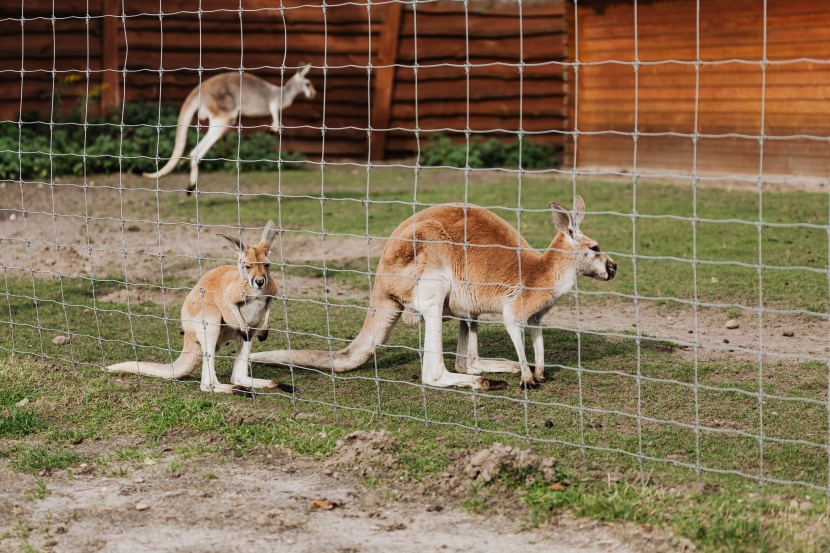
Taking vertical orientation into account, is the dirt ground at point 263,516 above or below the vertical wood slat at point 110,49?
below

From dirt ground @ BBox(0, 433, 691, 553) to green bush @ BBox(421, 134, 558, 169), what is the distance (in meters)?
9.71

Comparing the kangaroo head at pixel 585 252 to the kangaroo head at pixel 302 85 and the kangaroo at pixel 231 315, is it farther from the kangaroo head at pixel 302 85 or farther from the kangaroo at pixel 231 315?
the kangaroo head at pixel 302 85

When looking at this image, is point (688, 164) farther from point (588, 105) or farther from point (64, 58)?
point (64, 58)

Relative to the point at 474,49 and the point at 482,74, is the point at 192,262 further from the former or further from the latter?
the point at 482,74

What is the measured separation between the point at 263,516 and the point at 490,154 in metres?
10.6

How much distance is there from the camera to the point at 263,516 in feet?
11.2

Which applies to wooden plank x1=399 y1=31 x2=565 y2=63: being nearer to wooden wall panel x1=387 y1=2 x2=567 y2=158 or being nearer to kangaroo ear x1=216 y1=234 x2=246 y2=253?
wooden wall panel x1=387 y1=2 x2=567 y2=158

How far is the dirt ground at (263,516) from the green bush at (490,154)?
9711 mm

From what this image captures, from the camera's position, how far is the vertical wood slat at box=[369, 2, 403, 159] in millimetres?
13586

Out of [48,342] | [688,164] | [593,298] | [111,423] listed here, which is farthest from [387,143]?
[111,423]

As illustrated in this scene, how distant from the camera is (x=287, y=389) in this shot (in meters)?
4.77

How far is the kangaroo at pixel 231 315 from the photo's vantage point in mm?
4695

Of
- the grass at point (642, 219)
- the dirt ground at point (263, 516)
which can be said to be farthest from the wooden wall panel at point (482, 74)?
the dirt ground at point (263, 516)

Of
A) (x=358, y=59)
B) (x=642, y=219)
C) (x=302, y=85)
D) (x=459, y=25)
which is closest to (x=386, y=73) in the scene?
(x=358, y=59)
